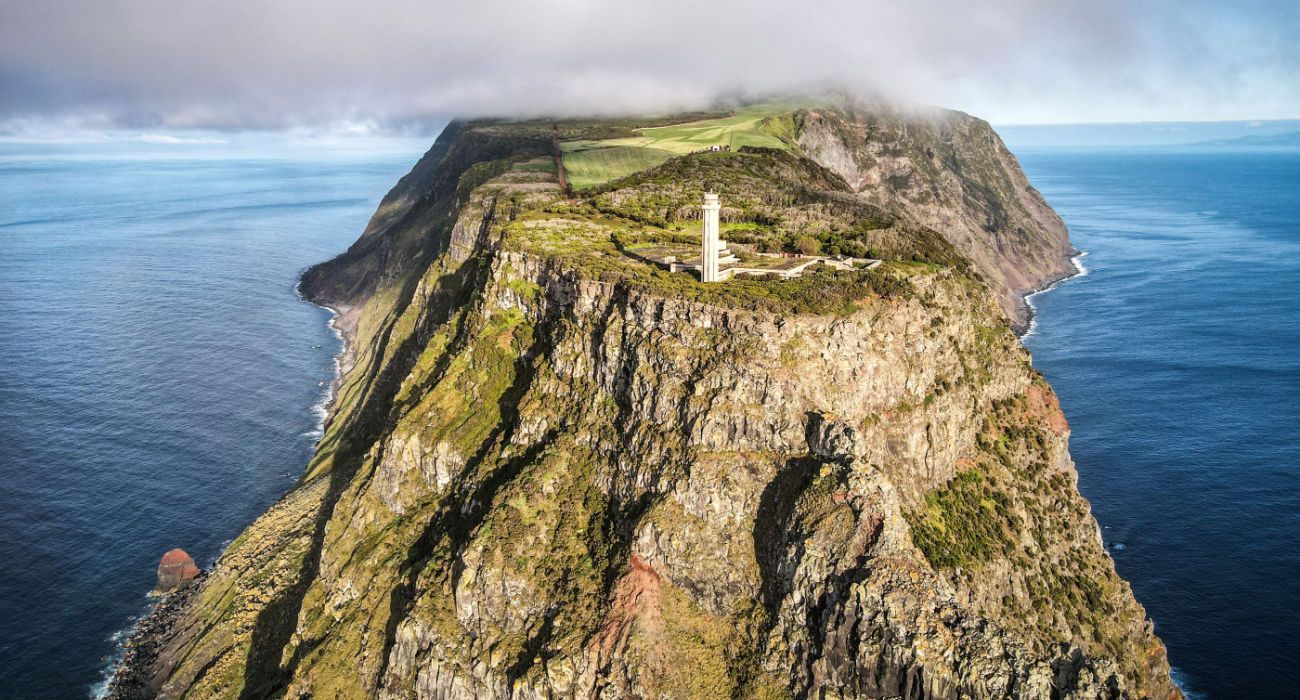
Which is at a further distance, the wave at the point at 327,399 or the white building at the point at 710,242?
the wave at the point at 327,399

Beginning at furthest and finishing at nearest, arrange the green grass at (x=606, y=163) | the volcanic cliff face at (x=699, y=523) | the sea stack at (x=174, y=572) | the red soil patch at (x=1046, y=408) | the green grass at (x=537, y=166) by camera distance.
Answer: the green grass at (x=537, y=166) → the green grass at (x=606, y=163) → the sea stack at (x=174, y=572) → the red soil patch at (x=1046, y=408) → the volcanic cliff face at (x=699, y=523)

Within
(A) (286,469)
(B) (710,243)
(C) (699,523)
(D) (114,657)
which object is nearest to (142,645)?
(D) (114,657)

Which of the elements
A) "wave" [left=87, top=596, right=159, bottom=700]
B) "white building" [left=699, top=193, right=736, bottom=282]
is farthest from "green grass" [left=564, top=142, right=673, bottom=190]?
"wave" [left=87, top=596, right=159, bottom=700]

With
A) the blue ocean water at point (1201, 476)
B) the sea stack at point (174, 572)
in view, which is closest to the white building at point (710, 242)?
the blue ocean water at point (1201, 476)

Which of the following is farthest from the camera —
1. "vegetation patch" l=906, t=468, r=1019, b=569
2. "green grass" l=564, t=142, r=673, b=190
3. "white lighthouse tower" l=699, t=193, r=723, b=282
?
"green grass" l=564, t=142, r=673, b=190

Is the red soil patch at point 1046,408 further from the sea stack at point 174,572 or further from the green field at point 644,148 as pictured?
the sea stack at point 174,572

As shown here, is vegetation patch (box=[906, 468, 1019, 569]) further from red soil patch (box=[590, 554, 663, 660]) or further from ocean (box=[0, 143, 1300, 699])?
ocean (box=[0, 143, 1300, 699])

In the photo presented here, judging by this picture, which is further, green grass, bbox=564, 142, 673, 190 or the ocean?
green grass, bbox=564, 142, 673, 190
